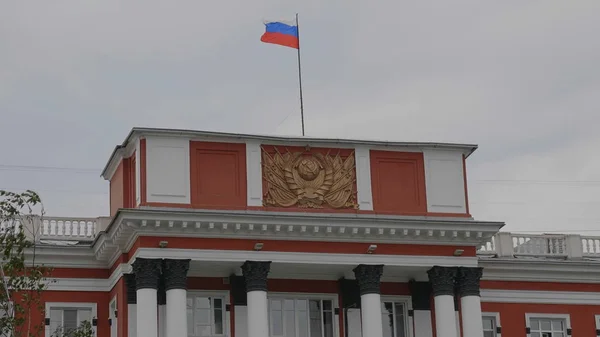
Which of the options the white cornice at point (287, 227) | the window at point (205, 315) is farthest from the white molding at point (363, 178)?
the window at point (205, 315)

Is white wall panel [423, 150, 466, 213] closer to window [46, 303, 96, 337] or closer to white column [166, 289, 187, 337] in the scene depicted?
white column [166, 289, 187, 337]

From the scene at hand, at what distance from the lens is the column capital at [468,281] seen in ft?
144

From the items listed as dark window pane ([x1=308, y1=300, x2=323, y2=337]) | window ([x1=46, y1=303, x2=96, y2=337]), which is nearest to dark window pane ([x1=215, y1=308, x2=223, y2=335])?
dark window pane ([x1=308, y1=300, x2=323, y2=337])

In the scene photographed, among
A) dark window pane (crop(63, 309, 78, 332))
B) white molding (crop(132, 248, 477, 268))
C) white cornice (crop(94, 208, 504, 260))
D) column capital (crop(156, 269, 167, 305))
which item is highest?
white cornice (crop(94, 208, 504, 260))

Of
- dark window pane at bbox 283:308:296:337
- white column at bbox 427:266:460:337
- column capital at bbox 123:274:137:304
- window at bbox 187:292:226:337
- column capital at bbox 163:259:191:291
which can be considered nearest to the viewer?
column capital at bbox 163:259:191:291

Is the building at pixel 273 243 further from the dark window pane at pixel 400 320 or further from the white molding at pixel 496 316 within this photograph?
the white molding at pixel 496 316

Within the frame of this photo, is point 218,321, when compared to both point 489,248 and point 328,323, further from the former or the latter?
point 489,248

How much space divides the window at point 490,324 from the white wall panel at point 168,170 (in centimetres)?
1149

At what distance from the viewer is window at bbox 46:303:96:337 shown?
4400 centimetres

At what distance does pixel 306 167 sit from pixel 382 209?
2.61 meters

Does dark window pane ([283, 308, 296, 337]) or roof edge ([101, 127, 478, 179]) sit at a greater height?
roof edge ([101, 127, 478, 179])

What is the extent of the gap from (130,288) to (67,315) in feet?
9.96

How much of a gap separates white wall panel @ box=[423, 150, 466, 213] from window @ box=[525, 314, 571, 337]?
592 centimetres

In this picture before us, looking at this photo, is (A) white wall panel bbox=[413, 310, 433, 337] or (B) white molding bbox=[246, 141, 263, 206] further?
(A) white wall panel bbox=[413, 310, 433, 337]
